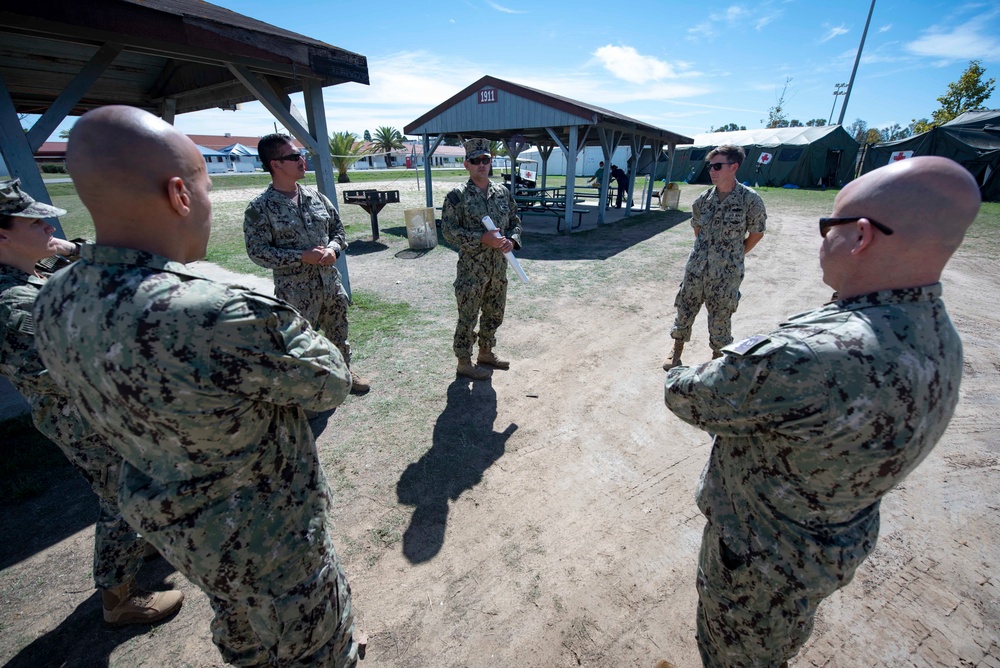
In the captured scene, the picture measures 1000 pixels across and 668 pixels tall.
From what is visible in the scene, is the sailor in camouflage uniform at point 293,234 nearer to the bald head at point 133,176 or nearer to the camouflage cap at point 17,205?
the camouflage cap at point 17,205

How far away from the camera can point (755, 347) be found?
1.23 metres

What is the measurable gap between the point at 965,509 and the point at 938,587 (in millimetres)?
858

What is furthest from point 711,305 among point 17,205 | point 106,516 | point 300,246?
point 17,205

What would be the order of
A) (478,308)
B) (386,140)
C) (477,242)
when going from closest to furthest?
1. (477,242)
2. (478,308)
3. (386,140)

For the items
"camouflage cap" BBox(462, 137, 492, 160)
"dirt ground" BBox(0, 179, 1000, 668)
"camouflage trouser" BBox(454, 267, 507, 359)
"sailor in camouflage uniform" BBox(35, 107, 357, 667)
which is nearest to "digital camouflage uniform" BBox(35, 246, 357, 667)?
"sailor in camouflage uniform" BBox(35, 107, 357, 667)

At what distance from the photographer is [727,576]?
1.50m

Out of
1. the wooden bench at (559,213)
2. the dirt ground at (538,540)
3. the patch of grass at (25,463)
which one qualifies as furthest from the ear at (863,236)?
the wooden bench at (559,213)

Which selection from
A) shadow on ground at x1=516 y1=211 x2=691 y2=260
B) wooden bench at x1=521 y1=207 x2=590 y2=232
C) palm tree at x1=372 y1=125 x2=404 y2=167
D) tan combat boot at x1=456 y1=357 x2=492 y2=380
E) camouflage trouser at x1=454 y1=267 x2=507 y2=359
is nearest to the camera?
camouflage trouser at x1=454 y1=267 x2=507 y2=359

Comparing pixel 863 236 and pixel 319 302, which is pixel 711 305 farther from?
pixel 319 302

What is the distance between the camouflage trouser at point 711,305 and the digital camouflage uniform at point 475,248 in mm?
1744

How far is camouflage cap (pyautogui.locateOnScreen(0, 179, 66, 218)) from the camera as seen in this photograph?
1.80m

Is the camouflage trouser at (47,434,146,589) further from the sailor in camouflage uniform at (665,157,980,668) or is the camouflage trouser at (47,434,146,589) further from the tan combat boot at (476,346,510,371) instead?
the tan combat boot at (476,346,510,371)

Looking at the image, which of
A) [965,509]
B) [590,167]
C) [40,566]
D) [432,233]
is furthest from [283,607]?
[590,167]

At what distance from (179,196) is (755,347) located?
1.59m
